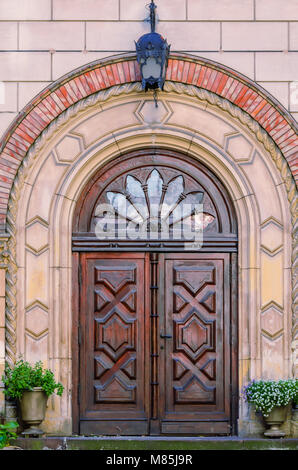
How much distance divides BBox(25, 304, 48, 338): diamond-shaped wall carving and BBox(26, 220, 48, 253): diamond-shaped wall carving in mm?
697

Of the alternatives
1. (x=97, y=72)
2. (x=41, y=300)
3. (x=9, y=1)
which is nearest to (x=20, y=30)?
(x=9, y=1)

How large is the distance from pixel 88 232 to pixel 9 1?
2913 mm

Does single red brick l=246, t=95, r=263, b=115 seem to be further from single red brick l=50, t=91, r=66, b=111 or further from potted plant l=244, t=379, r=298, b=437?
potted plant l=244, t=379, r=298, b=437

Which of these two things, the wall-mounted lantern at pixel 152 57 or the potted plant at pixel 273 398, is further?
the wall-mounted lantern at pixel 152 57

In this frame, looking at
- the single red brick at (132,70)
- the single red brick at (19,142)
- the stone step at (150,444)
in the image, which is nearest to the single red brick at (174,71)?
the single red brick at (132,70)

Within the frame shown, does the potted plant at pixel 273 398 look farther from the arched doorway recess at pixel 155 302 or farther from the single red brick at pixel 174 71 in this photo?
the single red brick at pixel 174 71

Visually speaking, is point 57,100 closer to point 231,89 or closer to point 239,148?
point 231,89

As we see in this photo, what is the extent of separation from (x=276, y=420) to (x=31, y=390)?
2.82 m

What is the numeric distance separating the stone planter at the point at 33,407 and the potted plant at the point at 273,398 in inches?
93.0

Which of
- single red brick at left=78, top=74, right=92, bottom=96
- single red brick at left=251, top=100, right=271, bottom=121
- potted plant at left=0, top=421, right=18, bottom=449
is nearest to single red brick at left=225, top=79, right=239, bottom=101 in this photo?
single red brick at left=251, top=100, right=271, bottom=121

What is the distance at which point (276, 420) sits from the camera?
10.6m

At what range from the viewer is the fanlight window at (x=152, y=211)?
440 inches

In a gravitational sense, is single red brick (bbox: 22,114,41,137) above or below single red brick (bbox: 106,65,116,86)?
below

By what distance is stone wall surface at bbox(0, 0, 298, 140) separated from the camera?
11.0 meters
